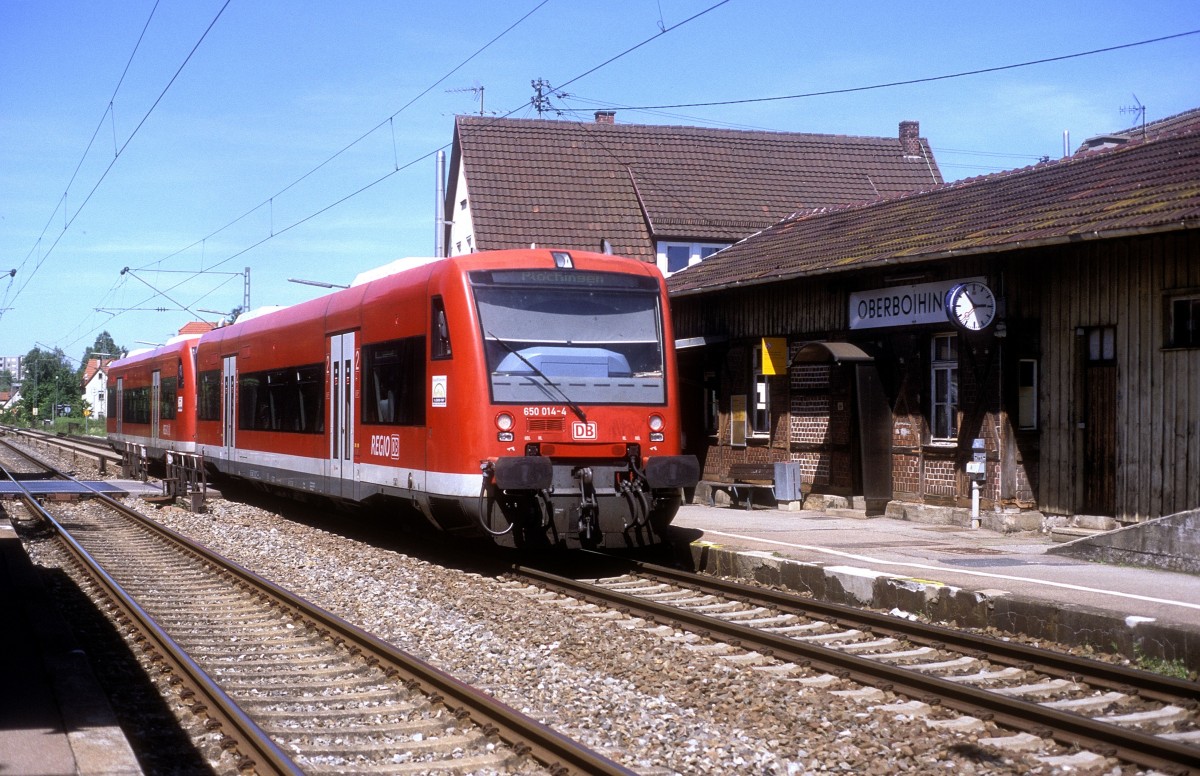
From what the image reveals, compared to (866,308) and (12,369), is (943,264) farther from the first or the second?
(12,369)

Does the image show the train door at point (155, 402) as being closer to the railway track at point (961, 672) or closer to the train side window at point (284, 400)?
the train side window at point (284, 400)

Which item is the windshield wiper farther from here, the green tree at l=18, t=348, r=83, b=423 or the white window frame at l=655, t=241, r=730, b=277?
the green tree at l=18, t=348, r=83, b=423

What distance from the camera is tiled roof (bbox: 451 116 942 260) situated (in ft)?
104

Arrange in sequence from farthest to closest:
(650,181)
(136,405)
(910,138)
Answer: (910,138) → (650,181) → (136,405)

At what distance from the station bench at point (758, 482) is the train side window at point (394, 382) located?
7.14 meters

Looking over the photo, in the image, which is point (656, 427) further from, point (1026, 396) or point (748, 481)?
point (748, 481)

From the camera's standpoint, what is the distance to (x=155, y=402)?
28234mm

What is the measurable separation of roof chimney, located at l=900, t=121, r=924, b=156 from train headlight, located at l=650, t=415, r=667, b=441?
27.8 meters

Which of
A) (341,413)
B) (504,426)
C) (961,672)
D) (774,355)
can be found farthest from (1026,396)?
(341,413)

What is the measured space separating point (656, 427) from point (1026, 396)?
5.67 meters

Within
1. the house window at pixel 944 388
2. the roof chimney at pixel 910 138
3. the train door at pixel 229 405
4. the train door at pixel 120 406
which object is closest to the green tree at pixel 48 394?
the train door at pixel 120 406

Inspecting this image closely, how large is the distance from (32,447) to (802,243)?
4715cm

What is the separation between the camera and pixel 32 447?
5719 centimetres

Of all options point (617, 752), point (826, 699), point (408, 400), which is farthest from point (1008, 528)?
point (617, 752)
